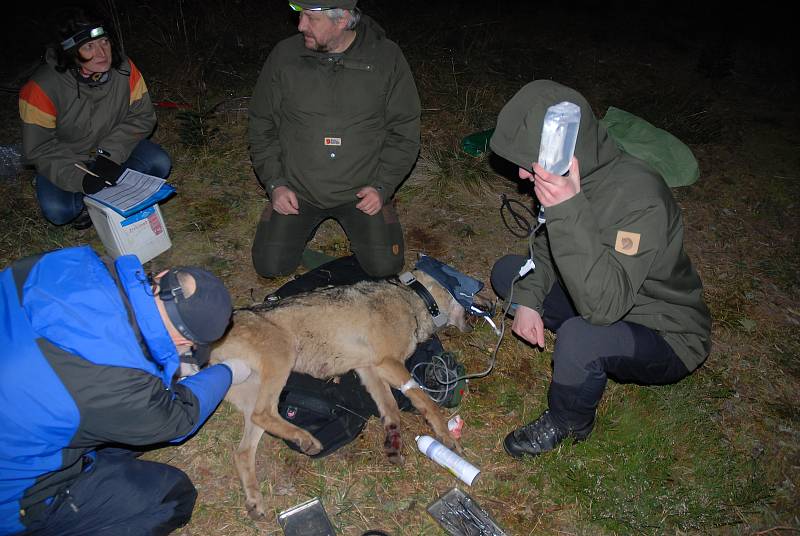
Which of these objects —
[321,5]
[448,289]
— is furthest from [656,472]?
[321,5]

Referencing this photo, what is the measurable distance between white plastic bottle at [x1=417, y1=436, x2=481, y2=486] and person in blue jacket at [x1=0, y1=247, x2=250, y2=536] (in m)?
1.70

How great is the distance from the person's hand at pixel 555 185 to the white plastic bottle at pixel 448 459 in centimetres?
197

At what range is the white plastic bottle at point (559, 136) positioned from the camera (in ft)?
8.66

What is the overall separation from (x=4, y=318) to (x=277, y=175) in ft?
10.1

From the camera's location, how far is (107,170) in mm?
4699

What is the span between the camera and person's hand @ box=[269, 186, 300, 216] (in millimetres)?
4836

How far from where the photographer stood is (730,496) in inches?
139

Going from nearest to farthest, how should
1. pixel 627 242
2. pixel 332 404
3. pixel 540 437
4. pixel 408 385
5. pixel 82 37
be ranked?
pixel 627 242 → pixel 540 437 → pixel 332 404 → pixel 408 385 → pixel 82 37

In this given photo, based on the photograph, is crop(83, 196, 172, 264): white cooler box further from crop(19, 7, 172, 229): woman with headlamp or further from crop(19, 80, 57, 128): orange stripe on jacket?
crop(19, 80, 57, 128): orange stripe on jacket

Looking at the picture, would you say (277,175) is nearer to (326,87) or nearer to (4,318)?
(326,87)

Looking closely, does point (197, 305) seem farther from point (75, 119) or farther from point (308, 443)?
point (75, 119)

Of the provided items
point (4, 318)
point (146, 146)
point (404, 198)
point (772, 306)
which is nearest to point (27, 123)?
point (146, 146)

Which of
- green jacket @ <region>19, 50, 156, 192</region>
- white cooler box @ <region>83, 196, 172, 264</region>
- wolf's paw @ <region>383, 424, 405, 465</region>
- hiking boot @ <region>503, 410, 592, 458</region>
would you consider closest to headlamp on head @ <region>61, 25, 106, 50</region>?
green jacket @ <region>19, 50, 156, 192</region>

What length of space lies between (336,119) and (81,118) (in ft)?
8.14
